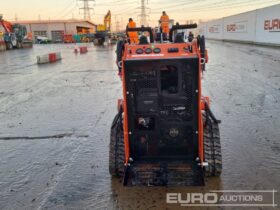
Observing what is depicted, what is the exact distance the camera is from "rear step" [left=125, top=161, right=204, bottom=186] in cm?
391

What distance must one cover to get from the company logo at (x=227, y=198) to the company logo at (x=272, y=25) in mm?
25033

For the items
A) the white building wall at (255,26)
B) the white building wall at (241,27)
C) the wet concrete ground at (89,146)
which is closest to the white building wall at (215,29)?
the white building wall at (255,26)

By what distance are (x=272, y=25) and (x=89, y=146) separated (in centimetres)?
2579

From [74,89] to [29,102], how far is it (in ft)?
7.11

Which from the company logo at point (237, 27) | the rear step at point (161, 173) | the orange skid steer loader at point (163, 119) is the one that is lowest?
the rear step at point (161, 173)

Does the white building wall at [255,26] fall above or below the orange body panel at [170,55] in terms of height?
Result: above

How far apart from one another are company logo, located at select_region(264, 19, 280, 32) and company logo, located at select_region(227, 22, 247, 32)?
6.86 m

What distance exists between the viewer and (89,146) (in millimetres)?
5633

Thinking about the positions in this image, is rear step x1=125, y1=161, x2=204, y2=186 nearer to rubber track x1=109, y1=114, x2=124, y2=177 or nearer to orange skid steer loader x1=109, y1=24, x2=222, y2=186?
orange skid steer loader x1=109, y1=24, x2=222, y2=186

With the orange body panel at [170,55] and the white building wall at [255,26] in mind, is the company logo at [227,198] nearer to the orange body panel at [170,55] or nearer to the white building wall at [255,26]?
the orange body panel at [170,55]

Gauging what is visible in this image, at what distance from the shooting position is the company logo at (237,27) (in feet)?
117

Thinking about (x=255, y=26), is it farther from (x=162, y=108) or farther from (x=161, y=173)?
(x=161, y=173)

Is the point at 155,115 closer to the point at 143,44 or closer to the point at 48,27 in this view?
the point at 143,44

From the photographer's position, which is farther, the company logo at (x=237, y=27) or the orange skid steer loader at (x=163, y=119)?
the company logo at (x=237, y=27)
